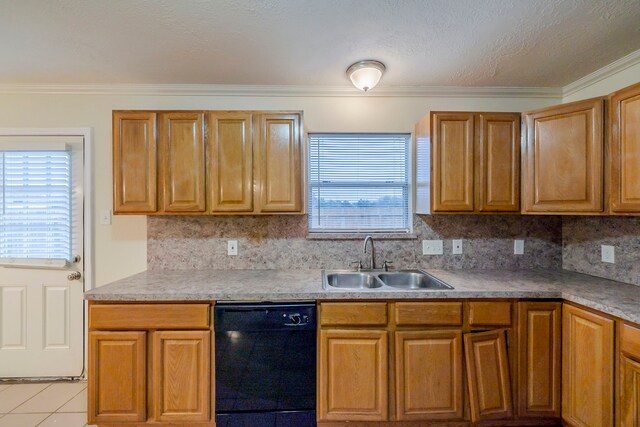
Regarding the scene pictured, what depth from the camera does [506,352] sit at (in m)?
1.70

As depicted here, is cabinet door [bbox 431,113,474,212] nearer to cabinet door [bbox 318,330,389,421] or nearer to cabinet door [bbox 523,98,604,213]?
cabinet door [bbox 523,98,604,213]

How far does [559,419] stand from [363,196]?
193 cm

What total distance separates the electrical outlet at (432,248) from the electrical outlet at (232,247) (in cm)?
157

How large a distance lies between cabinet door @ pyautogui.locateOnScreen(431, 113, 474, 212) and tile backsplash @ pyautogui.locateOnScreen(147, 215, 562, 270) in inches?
13.9

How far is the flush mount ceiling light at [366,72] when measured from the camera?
191 centimetres

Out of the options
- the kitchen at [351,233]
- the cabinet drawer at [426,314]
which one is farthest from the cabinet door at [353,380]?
the cabinet drawer at [426,314]

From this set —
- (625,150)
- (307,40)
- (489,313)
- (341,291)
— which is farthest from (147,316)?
(625,150)

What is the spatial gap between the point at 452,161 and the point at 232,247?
1.84 m

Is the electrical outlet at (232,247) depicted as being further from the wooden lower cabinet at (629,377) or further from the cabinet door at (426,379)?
the wooden lower cabinet at (629,377)

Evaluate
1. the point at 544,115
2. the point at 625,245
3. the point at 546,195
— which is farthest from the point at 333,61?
the point at 625,245

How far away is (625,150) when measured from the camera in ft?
5.24

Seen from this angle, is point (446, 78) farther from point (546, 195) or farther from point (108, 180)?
point (108, 180)

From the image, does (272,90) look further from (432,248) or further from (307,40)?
(432,248)

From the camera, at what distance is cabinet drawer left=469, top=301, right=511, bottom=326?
1.70 metres
